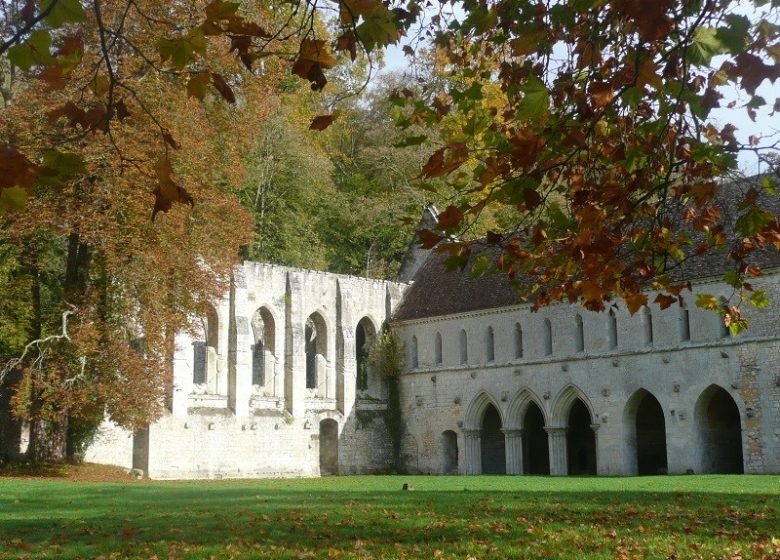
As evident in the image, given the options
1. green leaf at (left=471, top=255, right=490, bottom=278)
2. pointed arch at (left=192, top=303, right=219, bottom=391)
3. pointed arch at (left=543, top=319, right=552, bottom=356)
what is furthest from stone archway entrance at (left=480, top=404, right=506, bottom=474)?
green leaf at (left=471, top=255, right=490, bottom=278)

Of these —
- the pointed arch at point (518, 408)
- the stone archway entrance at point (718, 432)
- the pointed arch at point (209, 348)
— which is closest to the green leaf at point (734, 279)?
the stone archway entrance at point (718, 432)

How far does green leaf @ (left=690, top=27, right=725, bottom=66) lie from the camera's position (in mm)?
5828

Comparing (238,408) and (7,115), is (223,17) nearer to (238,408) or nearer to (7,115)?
(7,115)

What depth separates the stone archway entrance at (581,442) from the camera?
3734 cm

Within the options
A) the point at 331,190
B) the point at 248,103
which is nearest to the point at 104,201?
the point at 248,103

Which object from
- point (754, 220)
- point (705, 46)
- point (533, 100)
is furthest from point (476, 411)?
point (533, 100)

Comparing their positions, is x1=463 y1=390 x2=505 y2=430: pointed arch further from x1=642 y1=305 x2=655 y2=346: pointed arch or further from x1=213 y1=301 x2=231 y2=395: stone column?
x1=213 y1=301 x2=231 y2=395: stone column

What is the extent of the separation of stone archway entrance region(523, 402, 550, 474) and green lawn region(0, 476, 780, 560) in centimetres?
1795

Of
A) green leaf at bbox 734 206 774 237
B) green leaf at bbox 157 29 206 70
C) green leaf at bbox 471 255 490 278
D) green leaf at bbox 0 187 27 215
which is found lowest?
green leaf at bbox 0 187 27 215

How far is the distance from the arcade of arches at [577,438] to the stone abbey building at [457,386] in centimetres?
6

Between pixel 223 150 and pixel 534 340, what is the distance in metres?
12.6

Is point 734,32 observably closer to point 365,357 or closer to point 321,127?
point 321,127

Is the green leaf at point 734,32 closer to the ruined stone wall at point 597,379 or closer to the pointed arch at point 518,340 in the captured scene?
the ruined stone wall at point 597,379

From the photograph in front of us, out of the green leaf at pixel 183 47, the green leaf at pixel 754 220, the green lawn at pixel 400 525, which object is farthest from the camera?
the green lawn at pixel 400 525
